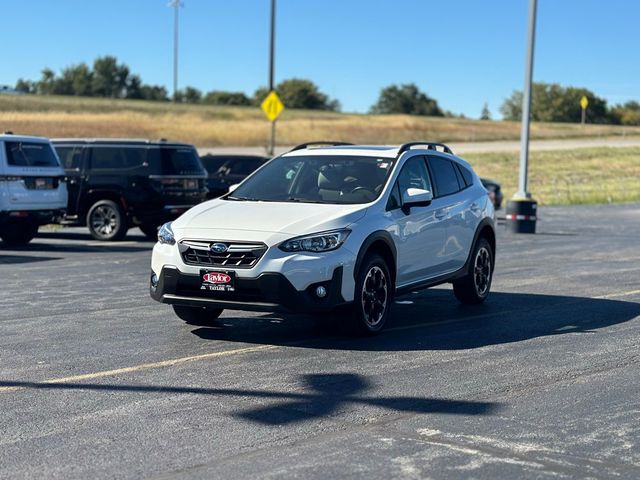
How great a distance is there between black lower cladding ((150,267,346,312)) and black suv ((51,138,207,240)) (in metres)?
11.0

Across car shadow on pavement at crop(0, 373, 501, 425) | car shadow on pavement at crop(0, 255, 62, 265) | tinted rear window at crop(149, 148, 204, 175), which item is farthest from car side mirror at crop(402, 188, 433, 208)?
tinted rear window at crop(149, 148, 204, 175)


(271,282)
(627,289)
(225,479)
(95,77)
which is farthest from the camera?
(95,77)

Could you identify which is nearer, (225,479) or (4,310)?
(225,479)

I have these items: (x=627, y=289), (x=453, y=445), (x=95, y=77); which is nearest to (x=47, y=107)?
(x=95, y=77)

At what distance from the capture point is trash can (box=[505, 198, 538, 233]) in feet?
78.0

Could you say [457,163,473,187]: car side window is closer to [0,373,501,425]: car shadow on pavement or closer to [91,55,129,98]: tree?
[0,373,501,425]: car shadow on pavement

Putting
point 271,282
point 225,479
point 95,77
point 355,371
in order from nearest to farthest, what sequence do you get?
1. point 225,479
2. point 355,371
3. point 271,282
4. point 95,77

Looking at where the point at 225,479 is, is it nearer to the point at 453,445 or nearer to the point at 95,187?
the point at 453,445

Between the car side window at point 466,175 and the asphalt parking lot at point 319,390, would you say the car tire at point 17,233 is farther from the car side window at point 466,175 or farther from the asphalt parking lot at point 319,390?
the car side window at point 466,175

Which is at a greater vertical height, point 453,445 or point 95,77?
point 95,77

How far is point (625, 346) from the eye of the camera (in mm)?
9352

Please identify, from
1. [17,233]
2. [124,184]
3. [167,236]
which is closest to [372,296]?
[167,236]

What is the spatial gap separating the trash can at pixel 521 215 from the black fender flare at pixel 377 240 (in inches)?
570

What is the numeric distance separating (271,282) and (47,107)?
251ft
